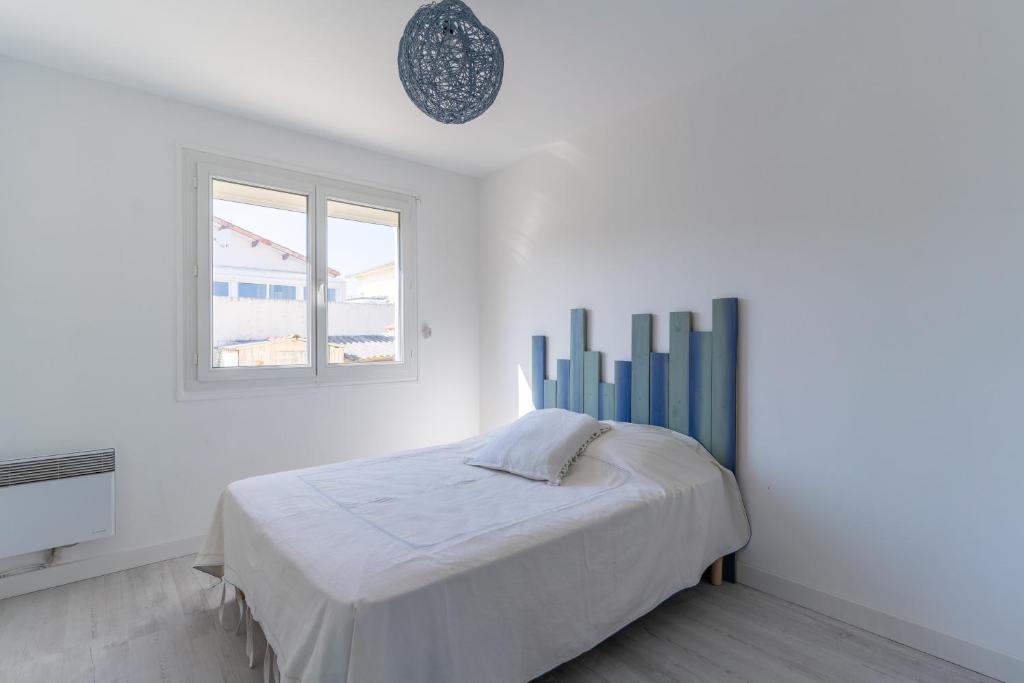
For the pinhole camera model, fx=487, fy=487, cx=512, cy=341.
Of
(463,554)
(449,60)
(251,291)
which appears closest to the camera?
(463,554)

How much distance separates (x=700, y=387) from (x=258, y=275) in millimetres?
2728

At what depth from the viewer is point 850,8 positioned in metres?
2.05

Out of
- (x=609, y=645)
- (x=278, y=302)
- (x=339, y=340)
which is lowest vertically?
(x=609, y=645)

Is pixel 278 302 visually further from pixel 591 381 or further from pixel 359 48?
pixel 591 381

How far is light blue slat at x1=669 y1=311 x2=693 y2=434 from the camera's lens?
261 centimetres

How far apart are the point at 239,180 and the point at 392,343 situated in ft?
4.78

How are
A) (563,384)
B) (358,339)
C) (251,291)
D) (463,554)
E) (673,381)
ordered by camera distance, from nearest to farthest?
1. (463,554)
2. (673,381)
3. (251,291)
4. (563,384)
5. (358,339)

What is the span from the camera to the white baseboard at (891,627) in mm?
1729

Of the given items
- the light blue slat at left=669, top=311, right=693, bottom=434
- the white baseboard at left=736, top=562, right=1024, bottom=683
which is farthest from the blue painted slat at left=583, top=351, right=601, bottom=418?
the white baseboard at left=736, top=562, right=1024, bottom=683

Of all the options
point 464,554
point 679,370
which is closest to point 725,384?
point 679,370

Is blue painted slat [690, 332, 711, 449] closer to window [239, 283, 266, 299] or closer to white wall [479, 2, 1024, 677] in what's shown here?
white wall [479, 2, 1024, 677]

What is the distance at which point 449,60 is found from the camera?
5.64ft

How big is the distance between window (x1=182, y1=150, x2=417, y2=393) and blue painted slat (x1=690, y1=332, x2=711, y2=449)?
2.08m

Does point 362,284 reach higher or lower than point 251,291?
higher
